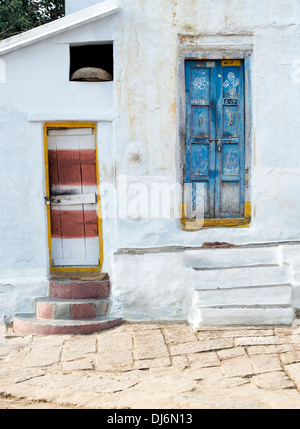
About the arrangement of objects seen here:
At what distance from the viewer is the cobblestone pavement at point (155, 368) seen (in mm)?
4531

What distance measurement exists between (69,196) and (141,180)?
Result: 3.16ft

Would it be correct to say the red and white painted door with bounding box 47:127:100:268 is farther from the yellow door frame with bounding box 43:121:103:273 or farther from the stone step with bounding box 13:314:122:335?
the stone step with bounding box 13:314:122:335

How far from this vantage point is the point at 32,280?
6637 mm

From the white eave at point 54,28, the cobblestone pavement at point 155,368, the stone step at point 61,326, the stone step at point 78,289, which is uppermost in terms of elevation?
the white eave at point 54,28

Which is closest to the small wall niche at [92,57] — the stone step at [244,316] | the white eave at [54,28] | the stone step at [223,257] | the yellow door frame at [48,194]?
the white eave at [54,28]

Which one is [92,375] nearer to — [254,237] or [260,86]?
[254,237]

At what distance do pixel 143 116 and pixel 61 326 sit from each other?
2.70 metres

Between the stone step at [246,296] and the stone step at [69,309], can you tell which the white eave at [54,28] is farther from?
the stone step at [246,296]

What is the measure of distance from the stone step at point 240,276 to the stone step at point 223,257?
13cm

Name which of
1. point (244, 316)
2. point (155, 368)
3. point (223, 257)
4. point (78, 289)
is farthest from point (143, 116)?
point (155, 368)

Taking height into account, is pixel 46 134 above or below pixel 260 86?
below

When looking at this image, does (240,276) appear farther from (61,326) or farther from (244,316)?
(61,326)

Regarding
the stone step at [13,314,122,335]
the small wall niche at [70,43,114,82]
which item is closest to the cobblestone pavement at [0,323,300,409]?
the stone step at [13,314,122,335]

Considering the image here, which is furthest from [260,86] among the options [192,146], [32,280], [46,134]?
[32,280]
